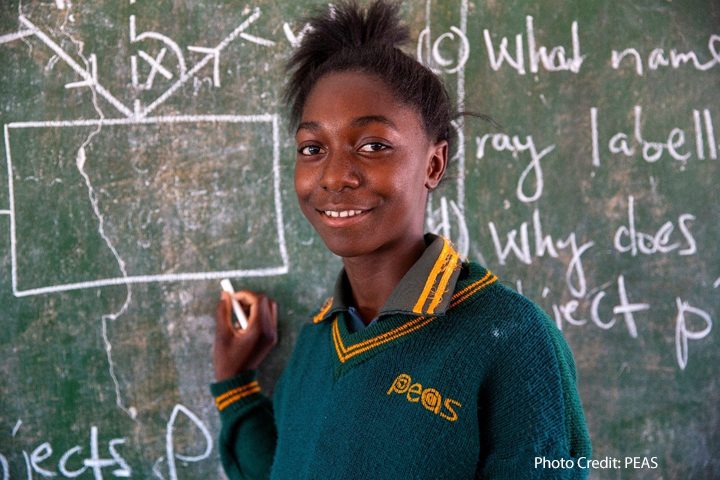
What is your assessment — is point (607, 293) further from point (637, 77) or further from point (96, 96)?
point (96, 96)

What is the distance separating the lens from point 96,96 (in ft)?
4.33

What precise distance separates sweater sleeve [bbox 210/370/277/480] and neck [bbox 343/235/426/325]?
42cm

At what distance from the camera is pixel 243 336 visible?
133 cm

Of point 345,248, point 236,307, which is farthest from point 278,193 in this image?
point 345,248

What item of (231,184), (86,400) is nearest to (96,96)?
(231,184)

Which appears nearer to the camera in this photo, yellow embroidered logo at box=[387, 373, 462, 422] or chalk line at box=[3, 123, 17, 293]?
yellow embroidered logo at box=[387, 373, 462, 422]

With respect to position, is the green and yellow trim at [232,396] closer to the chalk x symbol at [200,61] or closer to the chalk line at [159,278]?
the chalk line at [159,278]

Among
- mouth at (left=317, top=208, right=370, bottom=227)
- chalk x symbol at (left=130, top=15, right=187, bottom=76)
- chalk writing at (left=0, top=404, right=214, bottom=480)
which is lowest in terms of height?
chalk writing at (left=0, top=404, right=214, bottom=480)

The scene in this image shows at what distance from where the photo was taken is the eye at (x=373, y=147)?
34.9 inches

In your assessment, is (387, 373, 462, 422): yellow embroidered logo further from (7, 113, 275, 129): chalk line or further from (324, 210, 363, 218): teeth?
(7, 113, 275, 129): chalk line

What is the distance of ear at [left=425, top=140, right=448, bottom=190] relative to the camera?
0.96 m

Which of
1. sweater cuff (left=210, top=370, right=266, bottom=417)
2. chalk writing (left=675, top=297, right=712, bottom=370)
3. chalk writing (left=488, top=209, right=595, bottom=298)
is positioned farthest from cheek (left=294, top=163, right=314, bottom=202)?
chalk writing (left=675, top=297, right=712, bottom=370)

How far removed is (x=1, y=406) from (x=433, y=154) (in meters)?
1.18

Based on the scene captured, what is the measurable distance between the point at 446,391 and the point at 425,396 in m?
A: 0.03
